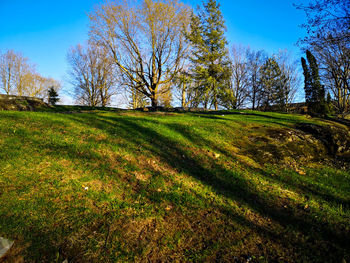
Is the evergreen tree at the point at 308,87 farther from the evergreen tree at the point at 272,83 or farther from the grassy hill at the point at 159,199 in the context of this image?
the grassy hill at the point at 159,199

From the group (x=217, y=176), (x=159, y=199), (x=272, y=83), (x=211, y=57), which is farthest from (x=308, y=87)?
(x=159, y=199)

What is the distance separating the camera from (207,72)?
84.8 ft

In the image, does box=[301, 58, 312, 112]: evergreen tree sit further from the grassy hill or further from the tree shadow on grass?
the tree shadow on grass

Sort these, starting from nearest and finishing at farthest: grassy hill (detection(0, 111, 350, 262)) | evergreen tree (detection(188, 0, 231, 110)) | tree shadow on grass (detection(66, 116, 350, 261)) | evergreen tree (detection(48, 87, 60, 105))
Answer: grassy hill (detection(0, 111, 350, 262)) < tree shadow on grass (detection(66, 116, 350, 261)) < evergreen tree (detection(188, 0, 231, 110)) < evergreen tree (detection(48, 87, 60, 105))

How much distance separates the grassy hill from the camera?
2775 millimetres

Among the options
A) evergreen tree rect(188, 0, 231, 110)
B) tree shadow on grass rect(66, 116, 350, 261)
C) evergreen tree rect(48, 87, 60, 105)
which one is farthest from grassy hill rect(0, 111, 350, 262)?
evergreen tree rect(48, 87, 60, 105)

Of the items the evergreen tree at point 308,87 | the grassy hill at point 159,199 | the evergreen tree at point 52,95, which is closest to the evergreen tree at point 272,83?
the evergreen tree at point 308,87

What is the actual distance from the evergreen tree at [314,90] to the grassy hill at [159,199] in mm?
27438

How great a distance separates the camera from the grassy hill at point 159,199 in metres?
2.78

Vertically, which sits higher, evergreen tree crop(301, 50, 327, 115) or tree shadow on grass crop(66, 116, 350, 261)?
evergreen tree crop(301, 50, 327, 115)

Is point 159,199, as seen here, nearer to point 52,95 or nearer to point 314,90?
point 314,90

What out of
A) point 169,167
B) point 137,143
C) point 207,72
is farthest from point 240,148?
point 207,72

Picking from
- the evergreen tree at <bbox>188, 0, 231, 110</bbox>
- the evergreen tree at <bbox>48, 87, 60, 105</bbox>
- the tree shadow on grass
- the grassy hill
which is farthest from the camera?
the evergreen tree at <bbox>48, 87, 60, 105</bbox>

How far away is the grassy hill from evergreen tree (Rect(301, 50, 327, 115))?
2744cm
